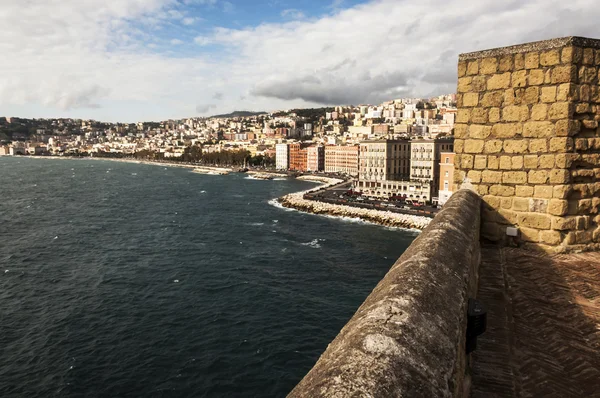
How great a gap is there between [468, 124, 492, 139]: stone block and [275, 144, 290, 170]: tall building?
123 metres

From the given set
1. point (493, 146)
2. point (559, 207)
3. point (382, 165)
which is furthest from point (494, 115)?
point (382, 165)

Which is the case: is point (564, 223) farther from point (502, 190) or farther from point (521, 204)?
point (502, 190)

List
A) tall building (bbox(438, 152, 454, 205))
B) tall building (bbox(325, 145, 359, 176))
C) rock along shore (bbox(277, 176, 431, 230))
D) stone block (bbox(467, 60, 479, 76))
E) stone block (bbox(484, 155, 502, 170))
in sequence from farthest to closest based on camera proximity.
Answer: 1. tall building (bbox(325, 145, 359, 176))
2. tall building (bbox(438, 152, 454, 205))
3. rock along shore (bbox(277, 176, 431, 230))
4. stone block (bbox(467, 60, 479, 76))
5. stone block (bbox(484, 155, 502, 170))

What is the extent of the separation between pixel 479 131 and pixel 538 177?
111 centimetres

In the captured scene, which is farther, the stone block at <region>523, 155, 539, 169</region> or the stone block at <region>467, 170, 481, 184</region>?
the stone block at <region>467, 170, 481, 184</region>

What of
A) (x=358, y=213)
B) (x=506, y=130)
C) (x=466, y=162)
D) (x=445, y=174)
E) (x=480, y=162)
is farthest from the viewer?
(x=445, y=174)

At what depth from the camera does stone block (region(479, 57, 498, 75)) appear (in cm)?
616

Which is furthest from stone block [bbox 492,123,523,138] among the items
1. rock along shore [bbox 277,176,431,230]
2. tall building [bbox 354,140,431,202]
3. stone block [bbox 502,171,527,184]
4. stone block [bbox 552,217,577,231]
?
tall building [bbox 354,140,431,202]

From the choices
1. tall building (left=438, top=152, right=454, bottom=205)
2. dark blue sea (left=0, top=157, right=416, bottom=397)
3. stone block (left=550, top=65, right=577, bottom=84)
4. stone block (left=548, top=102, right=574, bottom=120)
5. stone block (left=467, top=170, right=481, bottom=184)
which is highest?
stone block (left=550, top=65, right=577, bottom=84)

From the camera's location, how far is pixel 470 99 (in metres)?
6.48

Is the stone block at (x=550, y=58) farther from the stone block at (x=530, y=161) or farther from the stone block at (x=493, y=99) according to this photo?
the stone block at (x=530, y=161)

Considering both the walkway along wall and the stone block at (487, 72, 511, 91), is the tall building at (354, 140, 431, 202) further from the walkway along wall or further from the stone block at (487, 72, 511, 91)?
the walkway along wall

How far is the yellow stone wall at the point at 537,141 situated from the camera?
218 inches

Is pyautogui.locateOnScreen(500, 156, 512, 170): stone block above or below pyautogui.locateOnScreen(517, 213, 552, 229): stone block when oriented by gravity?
above
